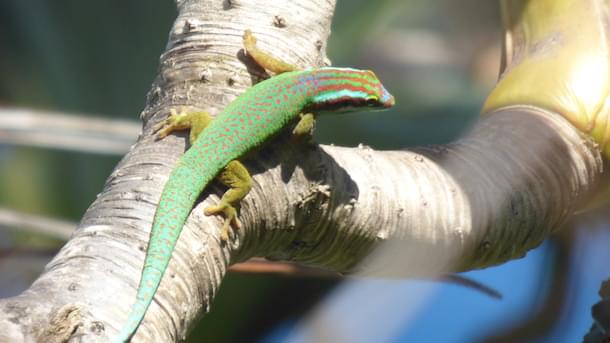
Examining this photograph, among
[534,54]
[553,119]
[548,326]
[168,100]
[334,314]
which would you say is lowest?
[548,326]

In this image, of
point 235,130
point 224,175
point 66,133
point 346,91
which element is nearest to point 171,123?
point 224,175

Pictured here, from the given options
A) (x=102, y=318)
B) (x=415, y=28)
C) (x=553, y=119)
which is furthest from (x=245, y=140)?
(x=415, y=28)

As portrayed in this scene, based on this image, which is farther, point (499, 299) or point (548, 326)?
point (499, 299)

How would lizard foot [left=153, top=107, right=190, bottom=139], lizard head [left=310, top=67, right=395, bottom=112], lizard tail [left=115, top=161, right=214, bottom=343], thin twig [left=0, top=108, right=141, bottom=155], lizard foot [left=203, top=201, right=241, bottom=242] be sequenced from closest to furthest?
lizard tail [left=115, top=161, right=214, bottom=343]
lizard foot [left=203, top=201, right=241, bottom=242]
lizard foot [left=153, top=107, right=190, bottom=139]
lizard head [left=310, top=67, right=395, bottom=112]
thin twig [left=0, top=108, right=141, bottom=155]

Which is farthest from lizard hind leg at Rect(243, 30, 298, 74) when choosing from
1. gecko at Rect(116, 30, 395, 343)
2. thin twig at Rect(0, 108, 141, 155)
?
thin twig at Rect(0, 108, 141, 155)

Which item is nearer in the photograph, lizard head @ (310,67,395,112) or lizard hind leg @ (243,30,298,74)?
lizard hind leg @ (243,30,298,74)

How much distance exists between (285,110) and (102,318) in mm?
712

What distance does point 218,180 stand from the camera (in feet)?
4.29

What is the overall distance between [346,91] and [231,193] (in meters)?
0.52

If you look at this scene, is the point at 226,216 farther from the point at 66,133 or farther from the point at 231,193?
the point at 66,133

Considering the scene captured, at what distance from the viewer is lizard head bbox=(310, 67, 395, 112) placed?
5.18ft

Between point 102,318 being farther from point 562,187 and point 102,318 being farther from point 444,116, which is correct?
point 444,116

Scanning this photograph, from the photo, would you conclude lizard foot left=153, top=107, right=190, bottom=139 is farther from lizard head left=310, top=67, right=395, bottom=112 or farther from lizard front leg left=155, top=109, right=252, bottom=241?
lizard head left=310, top=67, right=395, bottom=112

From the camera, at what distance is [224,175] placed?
130cm
